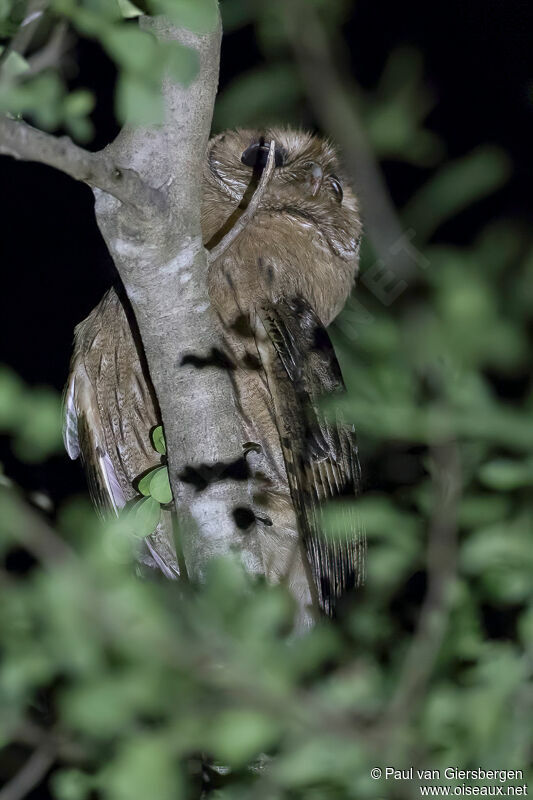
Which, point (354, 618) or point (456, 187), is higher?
point (456, 187)

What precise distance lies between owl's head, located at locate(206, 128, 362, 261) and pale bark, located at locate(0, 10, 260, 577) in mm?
798

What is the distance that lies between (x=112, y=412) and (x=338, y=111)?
1064 mm

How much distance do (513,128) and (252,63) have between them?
2.78ft

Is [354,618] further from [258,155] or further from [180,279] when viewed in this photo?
[258,155]

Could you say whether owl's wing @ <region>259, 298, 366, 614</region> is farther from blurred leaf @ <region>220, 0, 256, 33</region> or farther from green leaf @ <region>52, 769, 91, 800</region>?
green leaf @ <region>52, 769, 91, 800</region>

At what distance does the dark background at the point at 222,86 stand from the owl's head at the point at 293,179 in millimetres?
441

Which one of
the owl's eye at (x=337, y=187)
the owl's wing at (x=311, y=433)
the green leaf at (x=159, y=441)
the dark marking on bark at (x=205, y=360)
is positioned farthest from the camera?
the owl's eye at (x=337, y=187)

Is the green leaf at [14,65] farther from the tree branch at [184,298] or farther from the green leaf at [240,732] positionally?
the green leaf at [240,732]

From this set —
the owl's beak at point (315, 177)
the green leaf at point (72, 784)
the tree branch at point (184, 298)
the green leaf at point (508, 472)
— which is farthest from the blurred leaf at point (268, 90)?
the owl's beak at point (315, 177)

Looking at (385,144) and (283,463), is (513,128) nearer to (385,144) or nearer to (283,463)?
(283,463)

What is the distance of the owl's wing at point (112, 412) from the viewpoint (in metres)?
1.55

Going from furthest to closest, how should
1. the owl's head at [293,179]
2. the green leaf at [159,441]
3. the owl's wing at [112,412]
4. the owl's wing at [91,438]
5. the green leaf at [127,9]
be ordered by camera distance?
the owl's head at [293,179]
the owl's wing at [91,438]
the owl's wing at [112,412]
the green leaf at [159,441]
the green leaf at [127,9]

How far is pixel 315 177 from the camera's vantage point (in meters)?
1.90
